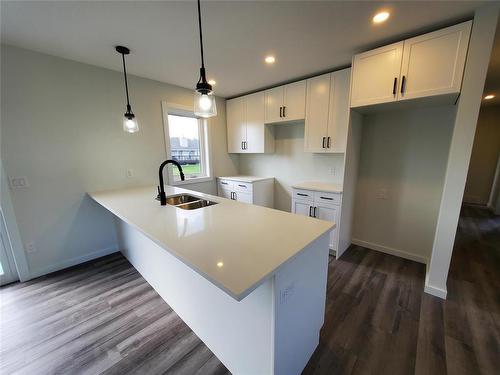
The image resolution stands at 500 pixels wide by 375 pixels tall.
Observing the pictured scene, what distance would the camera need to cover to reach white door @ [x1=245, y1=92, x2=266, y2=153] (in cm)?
349

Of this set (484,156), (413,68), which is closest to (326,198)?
(413,68)

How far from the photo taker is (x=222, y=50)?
2166mm

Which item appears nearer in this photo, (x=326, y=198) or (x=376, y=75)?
(x=376, y=75)

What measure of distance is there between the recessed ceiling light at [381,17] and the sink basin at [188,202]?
7.02ft

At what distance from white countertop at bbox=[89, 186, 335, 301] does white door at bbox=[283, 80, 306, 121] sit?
1.88 metres

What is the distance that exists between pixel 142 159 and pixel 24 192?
128 centimetres

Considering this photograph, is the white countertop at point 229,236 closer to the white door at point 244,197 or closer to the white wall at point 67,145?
the white wall at point 67,145

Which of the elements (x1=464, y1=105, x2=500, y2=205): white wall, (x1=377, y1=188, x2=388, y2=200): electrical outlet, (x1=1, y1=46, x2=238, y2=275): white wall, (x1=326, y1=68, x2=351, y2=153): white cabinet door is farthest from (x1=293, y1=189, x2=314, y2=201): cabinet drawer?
(x1=464, y1=105, x2=500, y2=205): white wall

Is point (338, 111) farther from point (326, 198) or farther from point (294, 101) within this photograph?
point (326, 198)

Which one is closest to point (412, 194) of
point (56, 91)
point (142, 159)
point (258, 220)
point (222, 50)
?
point (258, 220)

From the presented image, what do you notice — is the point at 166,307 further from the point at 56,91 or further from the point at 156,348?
the point at 56,91

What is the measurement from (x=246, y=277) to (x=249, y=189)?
8.94 ft

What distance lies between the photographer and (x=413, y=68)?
6.15 ft

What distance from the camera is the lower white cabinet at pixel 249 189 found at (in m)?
3.51
